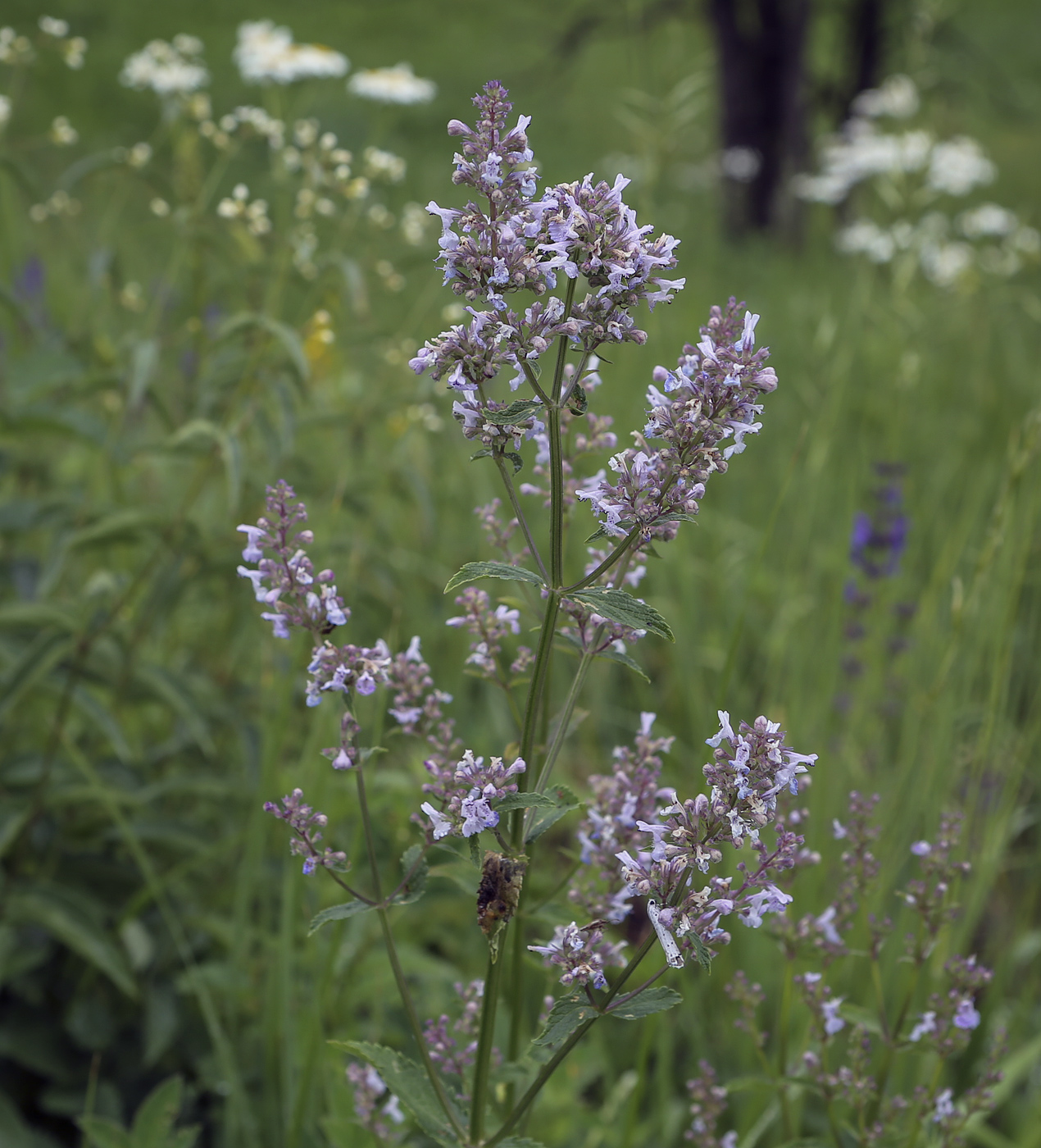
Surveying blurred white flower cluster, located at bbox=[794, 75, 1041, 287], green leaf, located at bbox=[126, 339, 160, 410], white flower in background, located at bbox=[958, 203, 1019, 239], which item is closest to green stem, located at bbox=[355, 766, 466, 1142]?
green leaf, located at bbox=[126, 339, 160, 410]

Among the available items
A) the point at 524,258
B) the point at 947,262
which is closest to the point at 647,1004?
the point at 524,258

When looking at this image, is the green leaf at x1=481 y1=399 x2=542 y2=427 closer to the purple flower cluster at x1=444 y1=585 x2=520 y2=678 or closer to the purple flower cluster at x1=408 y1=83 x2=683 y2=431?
the purple flower cluster at x1=408 y1=83 x2=683 y2=431

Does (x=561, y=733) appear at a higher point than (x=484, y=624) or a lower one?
lower

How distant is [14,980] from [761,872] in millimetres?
1808

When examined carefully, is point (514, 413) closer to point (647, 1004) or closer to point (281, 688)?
point (647, 1004)

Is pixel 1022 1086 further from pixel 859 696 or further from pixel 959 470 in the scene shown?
pixel 959 470

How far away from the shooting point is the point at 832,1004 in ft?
4.92

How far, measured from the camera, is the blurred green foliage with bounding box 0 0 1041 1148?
2090 millimetres

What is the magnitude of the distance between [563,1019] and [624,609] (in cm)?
43

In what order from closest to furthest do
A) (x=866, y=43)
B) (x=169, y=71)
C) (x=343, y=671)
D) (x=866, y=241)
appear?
(x=343, y=671), (x=169, y=71), (x=866, y=241), (x=866, y=43)

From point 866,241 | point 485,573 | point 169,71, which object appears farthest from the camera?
point 866,241

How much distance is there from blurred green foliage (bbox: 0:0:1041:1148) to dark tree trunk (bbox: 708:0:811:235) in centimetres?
809

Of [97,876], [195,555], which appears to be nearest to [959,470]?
[195,555]

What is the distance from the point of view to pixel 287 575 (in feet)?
3.90
